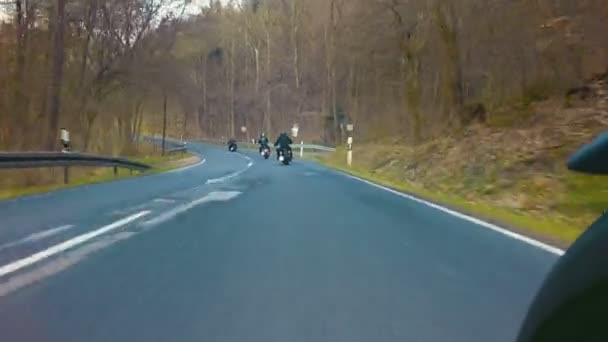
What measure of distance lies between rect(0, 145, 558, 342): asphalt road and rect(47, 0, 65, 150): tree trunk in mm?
16405

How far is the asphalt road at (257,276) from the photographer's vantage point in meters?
5.98

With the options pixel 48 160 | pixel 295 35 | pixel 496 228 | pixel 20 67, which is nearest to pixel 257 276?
pixel 496 228

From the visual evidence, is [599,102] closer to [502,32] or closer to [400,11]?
[502,32]

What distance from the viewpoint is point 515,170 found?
28.2 metres

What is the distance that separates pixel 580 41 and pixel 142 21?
78.8ft

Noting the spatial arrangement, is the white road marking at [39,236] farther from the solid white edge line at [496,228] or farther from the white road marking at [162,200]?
the solid white edge line at [496,228]

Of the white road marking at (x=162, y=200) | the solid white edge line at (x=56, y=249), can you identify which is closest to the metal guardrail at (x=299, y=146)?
the white road marking at (x=162, y=200)

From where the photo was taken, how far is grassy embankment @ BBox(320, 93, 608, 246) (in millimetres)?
21859

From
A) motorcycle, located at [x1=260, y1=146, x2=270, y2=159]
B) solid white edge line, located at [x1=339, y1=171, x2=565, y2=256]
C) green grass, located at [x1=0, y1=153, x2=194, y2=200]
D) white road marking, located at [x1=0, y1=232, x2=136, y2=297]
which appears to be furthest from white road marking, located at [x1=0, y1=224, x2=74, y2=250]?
motorcycle, located at [x1=260, y1=146, x2=270, y2=159]

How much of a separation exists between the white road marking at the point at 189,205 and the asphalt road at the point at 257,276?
0.35 feet

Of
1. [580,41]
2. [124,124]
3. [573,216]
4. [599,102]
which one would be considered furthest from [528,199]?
[124,124]

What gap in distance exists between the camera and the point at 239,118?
10106cm

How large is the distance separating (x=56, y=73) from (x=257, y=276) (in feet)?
84.6

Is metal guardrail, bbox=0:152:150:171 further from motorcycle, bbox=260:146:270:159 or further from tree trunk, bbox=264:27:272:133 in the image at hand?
tree trunk, bbox=264:27:272:133
